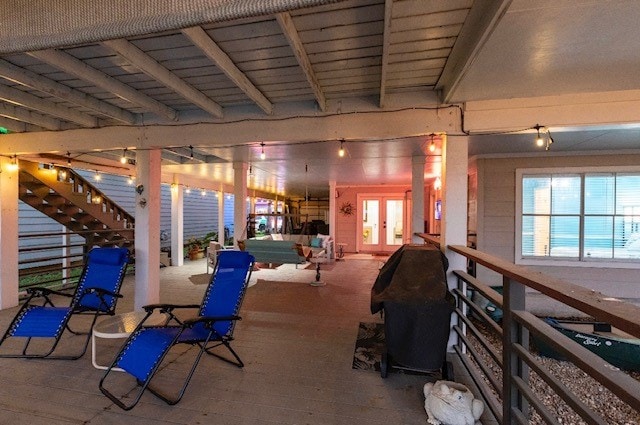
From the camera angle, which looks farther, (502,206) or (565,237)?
(502,206)

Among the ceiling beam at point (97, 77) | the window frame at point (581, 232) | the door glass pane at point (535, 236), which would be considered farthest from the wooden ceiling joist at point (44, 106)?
the door glass pane at point (535, 236)

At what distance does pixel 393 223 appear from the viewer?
37.4 feet

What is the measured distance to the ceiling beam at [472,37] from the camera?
1.81 m

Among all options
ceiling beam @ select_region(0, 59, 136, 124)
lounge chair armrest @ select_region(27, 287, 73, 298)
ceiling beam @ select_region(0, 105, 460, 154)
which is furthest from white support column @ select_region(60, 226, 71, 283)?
ceiling beam @ select_region(0, 59, 136, 124)

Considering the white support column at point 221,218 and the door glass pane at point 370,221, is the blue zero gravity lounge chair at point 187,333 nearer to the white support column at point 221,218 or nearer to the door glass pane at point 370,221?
the white support column at point 221,218

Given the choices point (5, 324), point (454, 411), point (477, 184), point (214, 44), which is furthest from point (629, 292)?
point (5, 324)

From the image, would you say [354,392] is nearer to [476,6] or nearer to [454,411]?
[454,411]

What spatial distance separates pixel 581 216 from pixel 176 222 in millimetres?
8957

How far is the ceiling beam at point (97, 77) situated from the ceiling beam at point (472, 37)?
276 centimetres

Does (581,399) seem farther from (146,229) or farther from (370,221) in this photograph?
(370,221)

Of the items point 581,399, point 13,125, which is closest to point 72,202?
point 13,125

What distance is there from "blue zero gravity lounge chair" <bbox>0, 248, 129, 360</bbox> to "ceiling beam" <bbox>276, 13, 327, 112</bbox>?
278cm

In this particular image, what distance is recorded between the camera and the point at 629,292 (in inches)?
207

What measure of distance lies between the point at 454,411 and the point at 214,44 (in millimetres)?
3092
